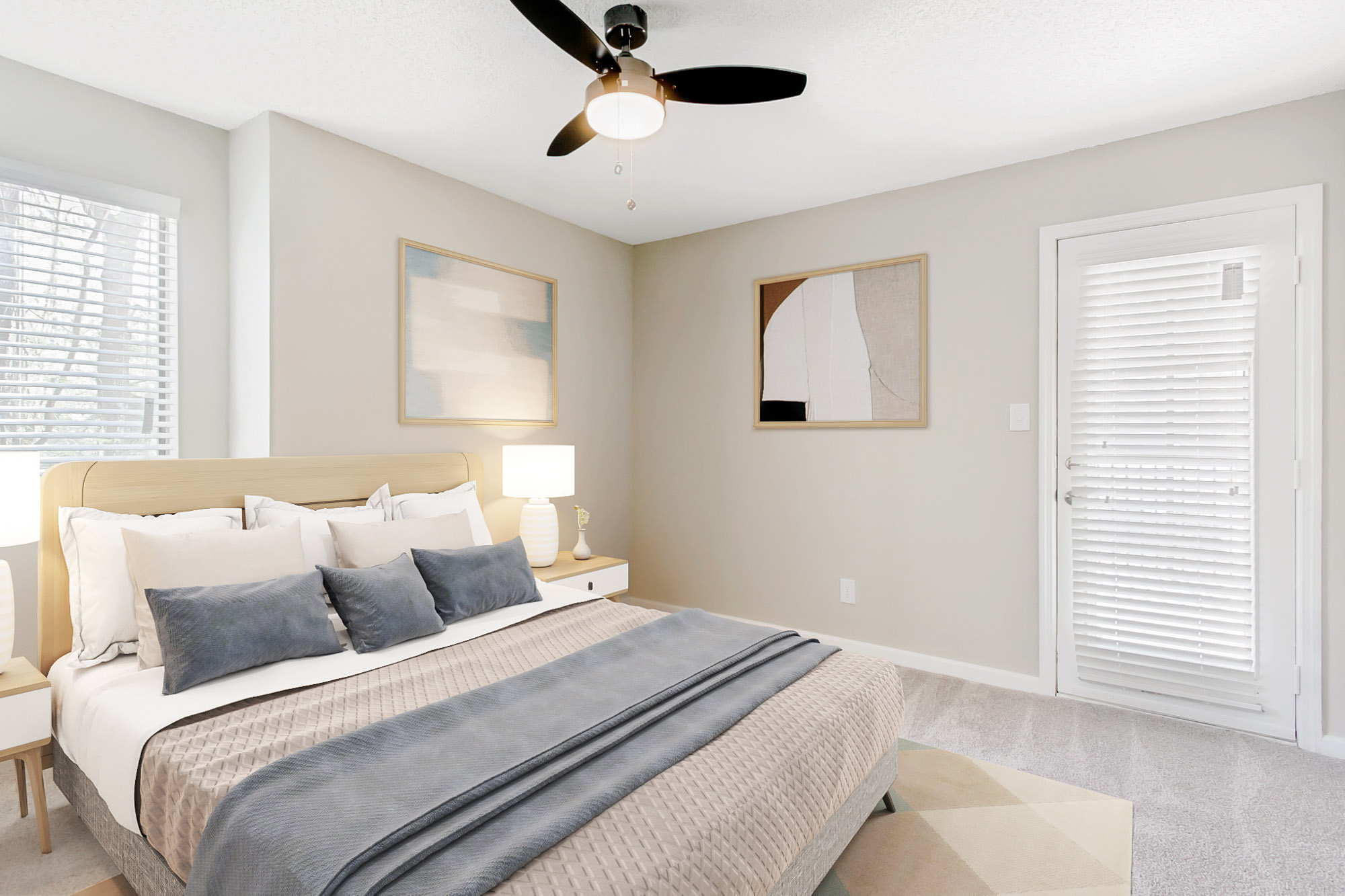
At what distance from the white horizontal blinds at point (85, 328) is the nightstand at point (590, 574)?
5.54 ft

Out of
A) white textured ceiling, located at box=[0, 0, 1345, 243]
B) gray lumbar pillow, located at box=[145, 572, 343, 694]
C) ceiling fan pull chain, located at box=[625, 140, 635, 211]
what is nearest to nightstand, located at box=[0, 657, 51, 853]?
Answer: gray lumbar pillow, located at box=[145, 572, 343, 694]

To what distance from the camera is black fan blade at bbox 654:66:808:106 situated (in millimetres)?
1913

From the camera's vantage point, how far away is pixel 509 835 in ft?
3.79

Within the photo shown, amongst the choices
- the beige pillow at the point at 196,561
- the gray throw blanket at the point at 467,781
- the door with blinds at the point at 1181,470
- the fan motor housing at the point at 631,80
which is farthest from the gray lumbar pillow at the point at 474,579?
the door with blinds at the point at 1181,470

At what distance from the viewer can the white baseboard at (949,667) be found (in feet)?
10.3

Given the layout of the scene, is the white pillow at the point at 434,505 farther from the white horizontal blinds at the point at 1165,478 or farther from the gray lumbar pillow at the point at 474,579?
the white horizontal blinds at the point at 1165,478

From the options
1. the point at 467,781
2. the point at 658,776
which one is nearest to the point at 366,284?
the point at 467,781

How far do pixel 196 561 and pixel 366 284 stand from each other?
1.47 metres

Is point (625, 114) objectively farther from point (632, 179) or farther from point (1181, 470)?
point (1181, 470)

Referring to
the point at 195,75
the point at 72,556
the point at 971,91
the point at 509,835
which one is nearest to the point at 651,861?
the point at 509,835

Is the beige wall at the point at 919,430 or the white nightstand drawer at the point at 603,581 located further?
the white nightstand drawer at the point at 603,581

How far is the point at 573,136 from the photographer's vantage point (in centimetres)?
229

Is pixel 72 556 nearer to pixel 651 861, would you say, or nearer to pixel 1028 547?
Result: pixel 651 861

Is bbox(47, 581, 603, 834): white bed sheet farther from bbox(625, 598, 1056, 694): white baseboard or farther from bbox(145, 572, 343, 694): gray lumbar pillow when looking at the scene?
bbox(625, 598, 1056, 694): white baseboard
